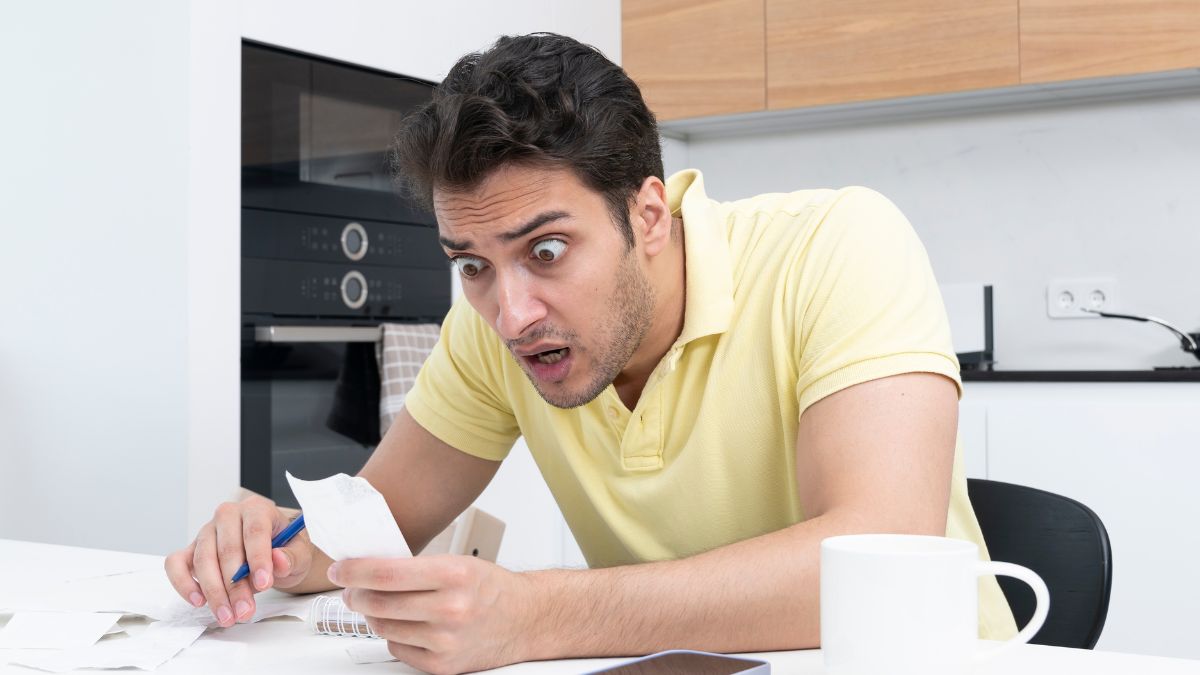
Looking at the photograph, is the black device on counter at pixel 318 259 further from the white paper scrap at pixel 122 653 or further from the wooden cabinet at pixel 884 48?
the white paper scrap at pixel 122 653

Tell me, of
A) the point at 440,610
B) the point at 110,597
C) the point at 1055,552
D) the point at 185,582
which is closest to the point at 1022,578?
the point at 440,610

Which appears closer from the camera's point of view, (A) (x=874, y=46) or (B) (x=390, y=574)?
(B) (x=390, y=574)

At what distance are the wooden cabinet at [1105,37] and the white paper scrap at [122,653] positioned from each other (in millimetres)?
2443

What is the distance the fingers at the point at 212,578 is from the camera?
989 mm

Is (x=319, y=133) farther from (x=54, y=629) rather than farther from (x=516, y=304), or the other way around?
(x=54, y=629)

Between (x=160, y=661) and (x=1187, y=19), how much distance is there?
255cm

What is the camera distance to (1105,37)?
8.91 feet

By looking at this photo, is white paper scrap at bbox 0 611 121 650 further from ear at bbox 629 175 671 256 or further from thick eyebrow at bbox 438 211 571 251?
ear at bbox 629 175 671 256

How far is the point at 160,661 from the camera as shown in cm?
86

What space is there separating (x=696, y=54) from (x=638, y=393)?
2113 mm

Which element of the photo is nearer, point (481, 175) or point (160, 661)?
point (160, 661)

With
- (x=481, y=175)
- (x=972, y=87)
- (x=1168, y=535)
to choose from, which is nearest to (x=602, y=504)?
(x=481, y=175)

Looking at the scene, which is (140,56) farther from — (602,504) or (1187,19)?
(1187,19)

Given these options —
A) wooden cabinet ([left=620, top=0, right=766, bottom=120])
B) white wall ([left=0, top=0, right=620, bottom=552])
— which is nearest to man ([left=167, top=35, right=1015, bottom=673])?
white wall ([left=0, top=0, right=620, bottom=552])
